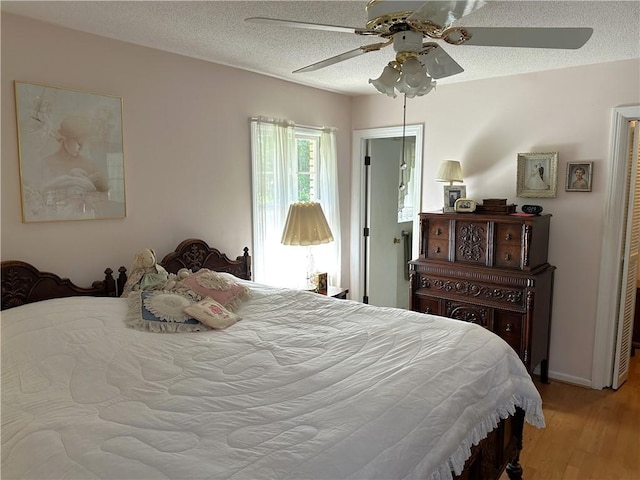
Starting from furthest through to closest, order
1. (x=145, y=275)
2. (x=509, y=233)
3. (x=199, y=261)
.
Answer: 1. (x=509, y=233)
2. (x=199, y=261)
3. (x=145, y=275)

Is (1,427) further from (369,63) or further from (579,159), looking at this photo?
(579,159)

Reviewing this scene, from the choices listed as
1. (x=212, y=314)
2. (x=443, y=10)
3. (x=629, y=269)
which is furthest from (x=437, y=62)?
(x=629, y=269)

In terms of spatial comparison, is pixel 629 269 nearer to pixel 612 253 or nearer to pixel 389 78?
pixel 612 253

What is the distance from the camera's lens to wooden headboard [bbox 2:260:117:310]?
2332 mm

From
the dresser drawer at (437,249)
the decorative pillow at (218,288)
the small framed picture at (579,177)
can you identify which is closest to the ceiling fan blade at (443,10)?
the decorative pillow at (218,288)

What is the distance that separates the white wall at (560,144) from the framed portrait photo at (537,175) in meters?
0.06

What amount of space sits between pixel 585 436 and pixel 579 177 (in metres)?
1.90

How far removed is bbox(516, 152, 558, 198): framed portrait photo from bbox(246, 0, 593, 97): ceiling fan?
2.05 meters

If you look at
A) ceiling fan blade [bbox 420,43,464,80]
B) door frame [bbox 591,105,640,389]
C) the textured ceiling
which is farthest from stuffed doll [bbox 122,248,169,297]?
door frame [bbox 591,105,640,389]

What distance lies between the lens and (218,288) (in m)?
2.69

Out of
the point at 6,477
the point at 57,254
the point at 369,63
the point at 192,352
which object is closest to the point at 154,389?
the point at 192,352

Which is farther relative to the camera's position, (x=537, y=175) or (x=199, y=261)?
(x=537, y=175)

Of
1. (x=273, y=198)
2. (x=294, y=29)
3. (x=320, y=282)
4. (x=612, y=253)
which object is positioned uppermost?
(x=294, y=29)

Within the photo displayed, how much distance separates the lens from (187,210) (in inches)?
128
